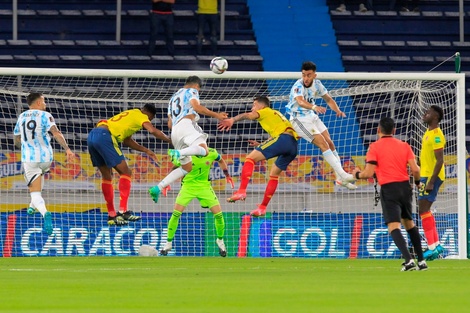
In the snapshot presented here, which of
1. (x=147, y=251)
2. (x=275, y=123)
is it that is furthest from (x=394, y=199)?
(x=147, y=251)

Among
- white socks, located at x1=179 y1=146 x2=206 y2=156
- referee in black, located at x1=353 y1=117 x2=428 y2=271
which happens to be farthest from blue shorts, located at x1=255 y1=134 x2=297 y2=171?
referee in black, located at x1=353 y1=117 x2=428 y2=271

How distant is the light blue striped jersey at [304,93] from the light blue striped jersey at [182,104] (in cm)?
160

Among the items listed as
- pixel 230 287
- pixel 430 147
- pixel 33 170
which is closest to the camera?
pixel 230 287

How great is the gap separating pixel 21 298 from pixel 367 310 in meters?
2.99

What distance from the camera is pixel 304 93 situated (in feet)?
58.0

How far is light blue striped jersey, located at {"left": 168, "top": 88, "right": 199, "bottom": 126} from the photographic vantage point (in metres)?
17.0

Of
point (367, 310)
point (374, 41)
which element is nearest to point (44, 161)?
point (367, 310)

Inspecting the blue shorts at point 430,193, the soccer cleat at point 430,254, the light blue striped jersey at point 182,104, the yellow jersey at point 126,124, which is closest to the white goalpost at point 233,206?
the yellow jersey at point 126,124

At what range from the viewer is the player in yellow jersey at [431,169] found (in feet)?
51.9

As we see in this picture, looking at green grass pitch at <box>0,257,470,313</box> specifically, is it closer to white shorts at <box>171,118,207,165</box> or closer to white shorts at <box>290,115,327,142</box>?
white shorts at <box>171,118,207,165</box>

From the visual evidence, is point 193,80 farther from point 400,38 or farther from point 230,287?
point 400,38

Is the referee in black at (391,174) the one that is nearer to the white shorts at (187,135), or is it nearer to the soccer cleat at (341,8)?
the white shorts at (187,135)

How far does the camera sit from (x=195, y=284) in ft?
37.0

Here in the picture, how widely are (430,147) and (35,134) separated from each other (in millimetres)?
5630
